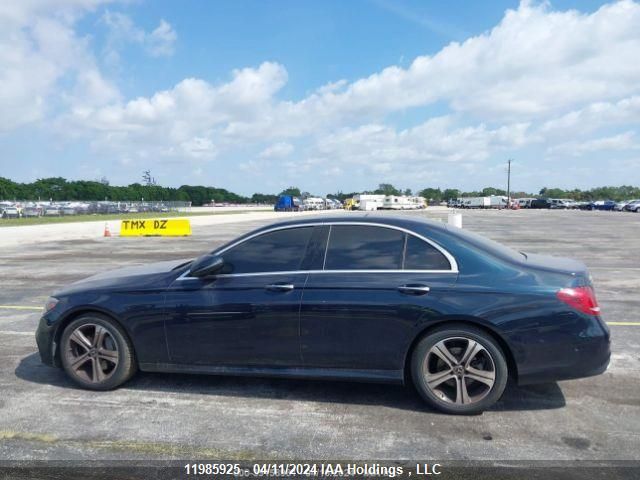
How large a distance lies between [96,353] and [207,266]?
1.33m

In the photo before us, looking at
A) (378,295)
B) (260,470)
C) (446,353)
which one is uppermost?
(378,295)

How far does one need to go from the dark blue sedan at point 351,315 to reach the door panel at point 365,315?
0.01m

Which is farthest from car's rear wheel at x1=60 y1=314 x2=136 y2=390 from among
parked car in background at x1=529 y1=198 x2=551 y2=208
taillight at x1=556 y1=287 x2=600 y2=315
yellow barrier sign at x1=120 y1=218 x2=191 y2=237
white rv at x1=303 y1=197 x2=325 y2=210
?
parked car in background at x1=529 y1=198 x2=551 y2=208

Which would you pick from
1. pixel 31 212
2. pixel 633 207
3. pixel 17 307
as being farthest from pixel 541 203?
pixel 17 307

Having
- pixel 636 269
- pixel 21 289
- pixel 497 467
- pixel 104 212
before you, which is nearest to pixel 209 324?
pixel 497 467

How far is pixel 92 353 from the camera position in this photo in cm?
453

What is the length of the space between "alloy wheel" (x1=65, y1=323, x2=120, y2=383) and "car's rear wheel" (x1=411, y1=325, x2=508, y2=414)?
8.85ft

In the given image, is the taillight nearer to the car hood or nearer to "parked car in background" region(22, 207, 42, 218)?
the car hood

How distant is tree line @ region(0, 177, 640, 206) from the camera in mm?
107363

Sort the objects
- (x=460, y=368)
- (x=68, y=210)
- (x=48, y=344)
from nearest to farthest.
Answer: (x=460, y=368)
(x=48, y=344)
(x=68, y=210)

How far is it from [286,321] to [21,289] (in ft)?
26.5

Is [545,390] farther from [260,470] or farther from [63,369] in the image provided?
[63,369]

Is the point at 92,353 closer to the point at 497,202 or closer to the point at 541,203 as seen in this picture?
the point at 541,203

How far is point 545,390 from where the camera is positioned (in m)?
4.50
